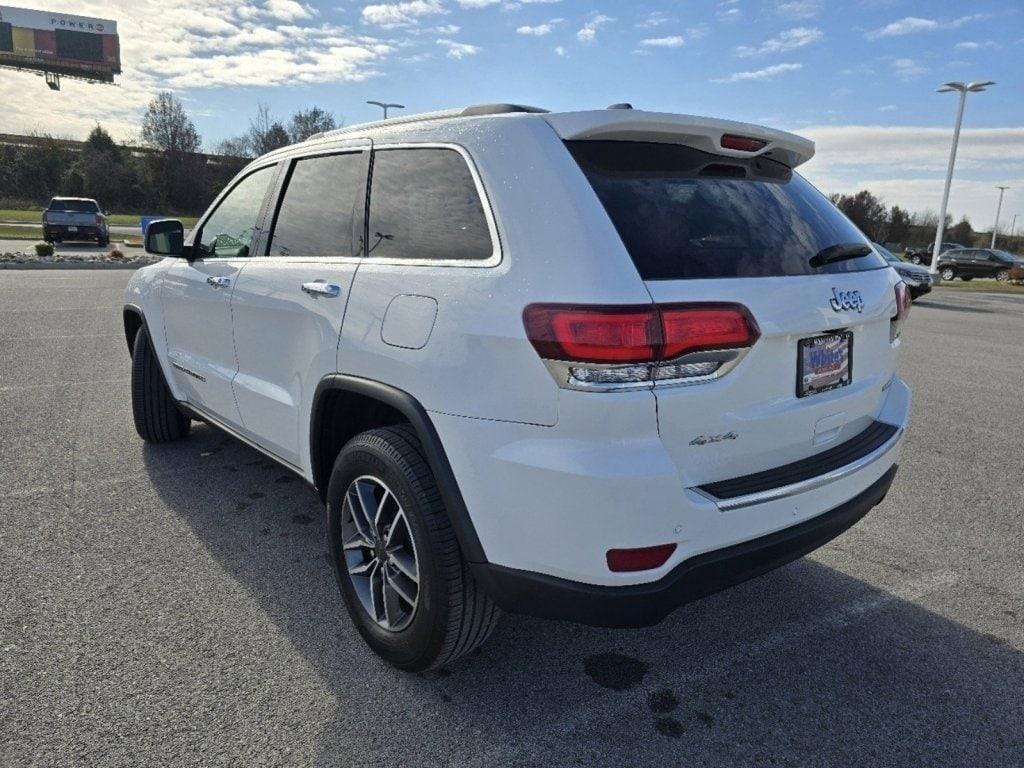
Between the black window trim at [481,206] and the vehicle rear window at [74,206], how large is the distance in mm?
27634

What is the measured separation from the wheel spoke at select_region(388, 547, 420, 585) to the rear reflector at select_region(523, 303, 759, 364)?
36.2 inches

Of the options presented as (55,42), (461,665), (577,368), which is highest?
(55,42)

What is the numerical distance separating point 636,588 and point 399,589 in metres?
0.88

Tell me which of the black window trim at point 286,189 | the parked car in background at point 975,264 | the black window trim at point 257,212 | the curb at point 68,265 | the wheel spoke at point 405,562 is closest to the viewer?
the wheel spoke at point 405,562

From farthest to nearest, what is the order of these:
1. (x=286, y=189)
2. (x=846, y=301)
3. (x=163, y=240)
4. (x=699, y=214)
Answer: (x=163, y=240), (x=286, y=189), (x=846, y=301), (x=699, y=214)

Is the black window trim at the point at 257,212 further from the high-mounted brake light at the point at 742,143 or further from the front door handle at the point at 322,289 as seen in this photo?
the high-mounted brake light at the point at 742,143

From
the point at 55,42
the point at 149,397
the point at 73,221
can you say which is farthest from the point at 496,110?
the point at 55,42

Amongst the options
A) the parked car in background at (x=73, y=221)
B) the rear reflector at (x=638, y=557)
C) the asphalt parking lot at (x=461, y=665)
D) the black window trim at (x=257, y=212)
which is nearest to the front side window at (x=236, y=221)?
the black window trim at (x=257, y=212)

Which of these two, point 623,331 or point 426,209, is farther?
point 426,209

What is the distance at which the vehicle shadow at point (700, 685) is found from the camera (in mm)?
2152

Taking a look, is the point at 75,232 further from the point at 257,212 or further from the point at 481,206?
the point at 481,206

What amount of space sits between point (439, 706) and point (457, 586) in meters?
0.44

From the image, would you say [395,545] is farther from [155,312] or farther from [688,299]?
[155,312]

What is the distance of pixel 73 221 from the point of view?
997 inches
